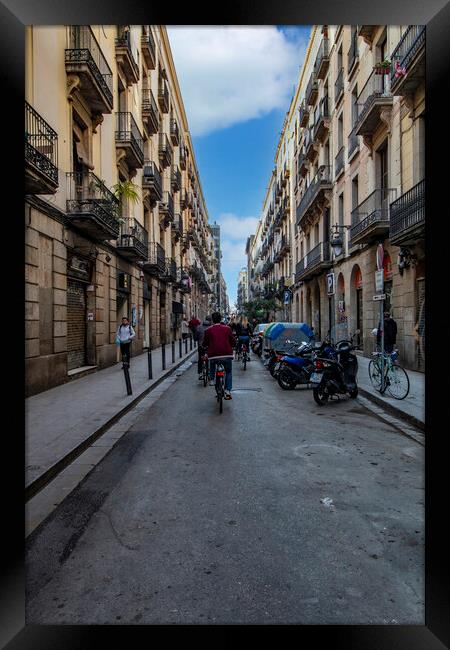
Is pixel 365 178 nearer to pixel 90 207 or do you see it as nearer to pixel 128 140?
pixel 128 140

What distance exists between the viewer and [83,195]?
12.5 m

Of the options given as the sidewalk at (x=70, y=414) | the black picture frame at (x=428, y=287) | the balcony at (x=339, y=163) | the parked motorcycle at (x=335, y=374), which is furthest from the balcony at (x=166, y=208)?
the black picture frame at (x=428, y=287)

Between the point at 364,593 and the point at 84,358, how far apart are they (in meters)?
12.6

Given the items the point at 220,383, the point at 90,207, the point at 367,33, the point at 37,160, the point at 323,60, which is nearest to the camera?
the point at 220,383

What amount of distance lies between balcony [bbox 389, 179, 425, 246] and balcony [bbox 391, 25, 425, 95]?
2.90m

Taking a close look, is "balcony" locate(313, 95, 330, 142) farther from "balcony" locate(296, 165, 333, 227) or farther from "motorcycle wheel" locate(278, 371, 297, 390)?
"motorcycle wheel" locate(278, 371, 297, 390)

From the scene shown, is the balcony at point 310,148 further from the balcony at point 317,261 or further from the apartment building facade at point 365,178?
the balcony at point 317,261

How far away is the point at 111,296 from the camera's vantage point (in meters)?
16.1

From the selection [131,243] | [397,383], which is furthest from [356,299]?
[397,383]

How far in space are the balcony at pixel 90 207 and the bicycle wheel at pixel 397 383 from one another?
28.3 ft

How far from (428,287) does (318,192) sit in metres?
23.9

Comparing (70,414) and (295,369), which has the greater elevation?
(295,369)

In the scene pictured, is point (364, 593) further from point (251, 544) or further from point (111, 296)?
point (111, 296)

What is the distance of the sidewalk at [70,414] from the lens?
16.4ft
